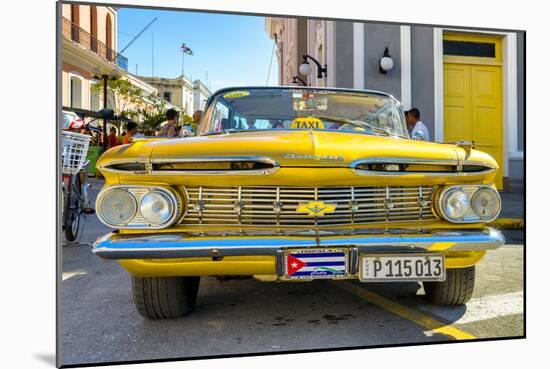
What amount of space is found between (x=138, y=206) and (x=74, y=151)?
2.31 metres

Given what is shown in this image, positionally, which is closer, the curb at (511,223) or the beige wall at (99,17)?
the beige wall at (99,17)

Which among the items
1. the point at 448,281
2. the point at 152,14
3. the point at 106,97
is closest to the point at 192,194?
the point at 152,14

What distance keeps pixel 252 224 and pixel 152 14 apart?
1.55m

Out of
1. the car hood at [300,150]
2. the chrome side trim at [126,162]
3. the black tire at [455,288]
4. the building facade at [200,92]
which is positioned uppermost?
the building facade at [200,92]

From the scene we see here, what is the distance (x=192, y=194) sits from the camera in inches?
85.8

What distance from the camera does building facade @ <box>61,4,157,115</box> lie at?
275 centimetres

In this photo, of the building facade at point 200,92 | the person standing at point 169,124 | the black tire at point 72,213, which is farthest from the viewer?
the person standing at point 169,124

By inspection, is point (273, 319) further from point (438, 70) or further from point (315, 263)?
point (438, 70)

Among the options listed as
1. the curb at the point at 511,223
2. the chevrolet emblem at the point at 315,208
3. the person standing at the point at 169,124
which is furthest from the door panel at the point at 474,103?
the chevrolet emblem at the point at 315,208

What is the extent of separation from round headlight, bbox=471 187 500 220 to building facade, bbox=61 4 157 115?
7.56 feet

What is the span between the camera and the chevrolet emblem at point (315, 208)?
7.09 ft

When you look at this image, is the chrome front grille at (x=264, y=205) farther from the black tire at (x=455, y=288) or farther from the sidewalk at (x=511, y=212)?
the sidewalk at (x=511, y=212)

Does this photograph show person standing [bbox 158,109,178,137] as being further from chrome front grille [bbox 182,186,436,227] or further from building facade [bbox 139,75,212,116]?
chrome front grille [bbox 182,186,436,227]
